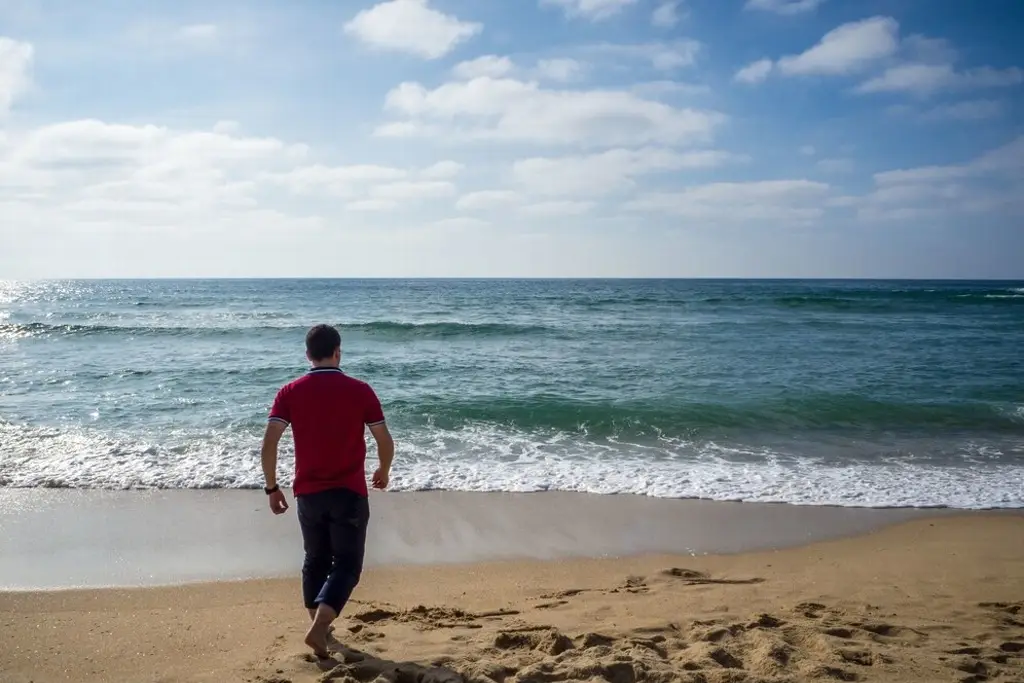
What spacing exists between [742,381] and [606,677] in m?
12.3

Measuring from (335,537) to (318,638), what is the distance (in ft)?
1.76

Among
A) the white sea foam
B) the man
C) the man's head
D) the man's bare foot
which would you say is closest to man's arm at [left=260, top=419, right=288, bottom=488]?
the man

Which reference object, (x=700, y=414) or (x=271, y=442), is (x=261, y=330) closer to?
(x=700, y=414)

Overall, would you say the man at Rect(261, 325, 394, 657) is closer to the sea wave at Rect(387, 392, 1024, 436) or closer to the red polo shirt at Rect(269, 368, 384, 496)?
the red polo shirt at Rect(269, 368, 384, 496)

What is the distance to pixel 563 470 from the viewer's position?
27.6 ft

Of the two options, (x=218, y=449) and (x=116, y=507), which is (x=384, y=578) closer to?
(x=116, y=507)

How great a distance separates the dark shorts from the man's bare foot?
11 cm

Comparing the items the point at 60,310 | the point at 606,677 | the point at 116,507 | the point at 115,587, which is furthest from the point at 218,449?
the point at 60,310

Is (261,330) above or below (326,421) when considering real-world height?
below

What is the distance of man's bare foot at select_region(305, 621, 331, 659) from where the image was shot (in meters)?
3.51

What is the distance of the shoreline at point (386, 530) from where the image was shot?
5.39 m

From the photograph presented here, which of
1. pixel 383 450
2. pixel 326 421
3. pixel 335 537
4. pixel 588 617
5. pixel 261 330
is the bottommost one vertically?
pixel 588 617

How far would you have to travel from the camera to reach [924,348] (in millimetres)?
20422

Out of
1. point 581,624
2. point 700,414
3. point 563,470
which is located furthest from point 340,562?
point 700,414
